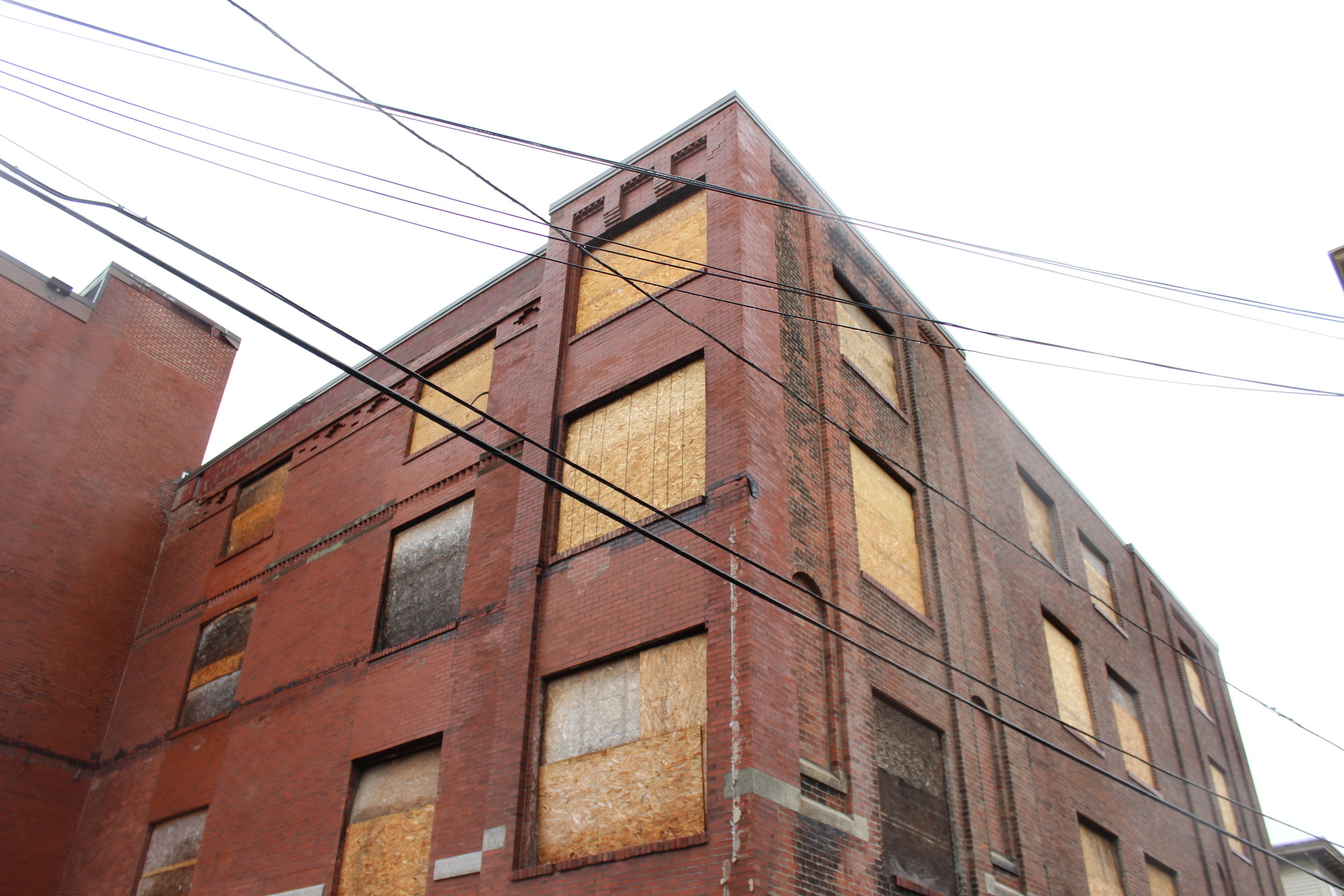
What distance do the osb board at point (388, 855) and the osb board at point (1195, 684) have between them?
64.3ft

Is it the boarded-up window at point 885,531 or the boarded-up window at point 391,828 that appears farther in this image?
the boarded-up window at point 885,531

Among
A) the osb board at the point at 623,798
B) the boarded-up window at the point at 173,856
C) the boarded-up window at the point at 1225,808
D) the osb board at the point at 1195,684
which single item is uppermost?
the osb board at the point at 1195,684

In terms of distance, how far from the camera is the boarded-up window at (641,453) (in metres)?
12.5

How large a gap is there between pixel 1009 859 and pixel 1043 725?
3.51 metres

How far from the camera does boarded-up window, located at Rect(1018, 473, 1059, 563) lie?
2058 centimetres

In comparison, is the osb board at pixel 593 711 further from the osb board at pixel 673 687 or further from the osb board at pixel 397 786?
the osb board at pixel 397 786

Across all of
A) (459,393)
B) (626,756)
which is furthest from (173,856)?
(626,756)

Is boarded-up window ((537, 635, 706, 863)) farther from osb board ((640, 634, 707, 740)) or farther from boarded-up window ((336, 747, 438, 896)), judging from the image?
boarded-up window ((336, 747, 438, 896))

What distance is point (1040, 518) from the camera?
21.2m

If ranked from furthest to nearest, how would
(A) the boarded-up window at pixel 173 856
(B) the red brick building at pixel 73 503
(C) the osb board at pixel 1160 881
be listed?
(B) the red brick building at pixel 73 503
(C) the osb board at pixel 1160 881
(A) the boarded-up window at pixel 173 856

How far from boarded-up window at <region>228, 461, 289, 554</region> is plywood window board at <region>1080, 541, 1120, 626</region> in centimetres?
1668

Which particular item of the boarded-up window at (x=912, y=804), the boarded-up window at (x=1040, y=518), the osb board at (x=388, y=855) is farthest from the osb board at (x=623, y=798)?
the boarded-up window at (x=1040, y=518)

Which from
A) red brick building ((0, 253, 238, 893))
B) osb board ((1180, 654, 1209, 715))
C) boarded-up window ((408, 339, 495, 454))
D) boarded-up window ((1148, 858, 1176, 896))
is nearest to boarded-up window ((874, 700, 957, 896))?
boarded-up window ((1148, 858, 1176, 896))

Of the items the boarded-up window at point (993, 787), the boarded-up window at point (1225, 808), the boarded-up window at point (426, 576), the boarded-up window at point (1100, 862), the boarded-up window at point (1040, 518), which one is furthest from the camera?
the boarded-up window at point (1225, 808)
